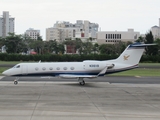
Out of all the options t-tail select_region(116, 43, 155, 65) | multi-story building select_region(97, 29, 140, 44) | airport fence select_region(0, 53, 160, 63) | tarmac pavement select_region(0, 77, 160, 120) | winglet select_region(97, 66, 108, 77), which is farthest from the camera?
multi-story building select_region(97, 29, 140, 44)

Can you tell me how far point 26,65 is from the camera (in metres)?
32.0

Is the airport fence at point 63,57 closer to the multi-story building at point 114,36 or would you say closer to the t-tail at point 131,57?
the t-tail at point 131,57

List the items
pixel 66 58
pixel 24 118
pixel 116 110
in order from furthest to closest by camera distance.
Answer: pixel 66 58 → pixel 116 110 → pixel 24 118

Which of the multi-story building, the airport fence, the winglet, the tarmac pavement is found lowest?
the tarmac pavement

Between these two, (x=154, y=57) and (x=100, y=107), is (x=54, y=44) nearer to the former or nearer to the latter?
(x=154, y=57)

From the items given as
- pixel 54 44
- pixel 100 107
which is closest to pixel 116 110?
pixel 100 107

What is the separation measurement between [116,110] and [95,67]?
15035 millimetres

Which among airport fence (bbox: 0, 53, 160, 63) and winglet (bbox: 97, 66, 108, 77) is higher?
airport fence (bbox: 0, 53, 160, 63)

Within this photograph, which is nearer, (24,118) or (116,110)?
(24,118)

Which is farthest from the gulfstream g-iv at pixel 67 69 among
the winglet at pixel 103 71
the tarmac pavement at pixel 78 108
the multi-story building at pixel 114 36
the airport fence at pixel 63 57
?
the multi-story building at pixel 114 36

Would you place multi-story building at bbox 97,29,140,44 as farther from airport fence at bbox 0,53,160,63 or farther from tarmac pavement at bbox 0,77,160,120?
tarmac pavement at bbox 0,77,160,120

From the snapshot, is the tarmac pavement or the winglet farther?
the winglet

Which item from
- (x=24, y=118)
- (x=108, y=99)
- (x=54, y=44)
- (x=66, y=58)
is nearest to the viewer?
(x=24, y=118)

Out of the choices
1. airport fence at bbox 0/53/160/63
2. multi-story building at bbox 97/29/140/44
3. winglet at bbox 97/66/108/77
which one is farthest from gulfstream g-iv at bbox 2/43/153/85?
multi-story building at bbox 97/29/140/44
